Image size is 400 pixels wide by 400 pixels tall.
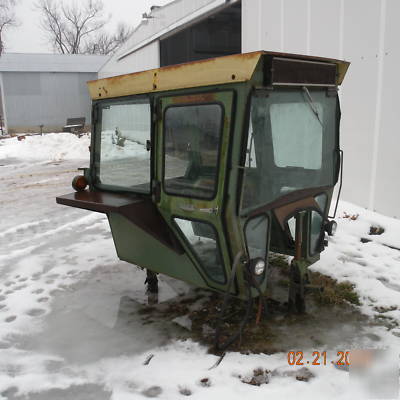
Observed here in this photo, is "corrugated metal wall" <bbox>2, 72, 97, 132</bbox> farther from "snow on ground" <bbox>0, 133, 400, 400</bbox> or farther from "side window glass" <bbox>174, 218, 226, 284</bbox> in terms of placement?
"side window glass" <bbox>174, 218, 226, 284</bbox>

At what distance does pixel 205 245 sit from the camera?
3502 millimetres

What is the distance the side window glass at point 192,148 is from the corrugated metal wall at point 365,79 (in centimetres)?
388

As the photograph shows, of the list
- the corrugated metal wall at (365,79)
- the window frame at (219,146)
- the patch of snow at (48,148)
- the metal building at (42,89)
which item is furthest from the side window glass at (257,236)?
the metal building at (42,89)

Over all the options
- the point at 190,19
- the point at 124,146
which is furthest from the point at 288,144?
the point at 190,19

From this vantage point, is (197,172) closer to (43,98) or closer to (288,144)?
(288,144)

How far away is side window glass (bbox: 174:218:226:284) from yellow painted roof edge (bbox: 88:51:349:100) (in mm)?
1060

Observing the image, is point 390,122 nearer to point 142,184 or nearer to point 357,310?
point 357,310

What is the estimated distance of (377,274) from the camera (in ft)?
15.7

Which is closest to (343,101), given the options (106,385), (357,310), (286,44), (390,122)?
(390,122)

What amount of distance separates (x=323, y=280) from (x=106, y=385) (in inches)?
99.8

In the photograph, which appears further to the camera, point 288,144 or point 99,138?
point 99,138

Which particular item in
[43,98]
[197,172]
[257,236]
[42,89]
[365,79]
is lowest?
[257,236]

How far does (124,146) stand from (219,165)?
120 cm

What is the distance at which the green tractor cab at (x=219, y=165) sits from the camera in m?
3.06
